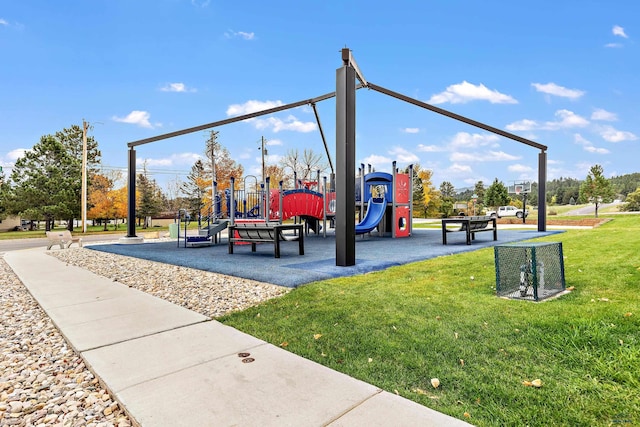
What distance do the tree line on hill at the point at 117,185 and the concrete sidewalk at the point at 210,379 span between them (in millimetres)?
12086

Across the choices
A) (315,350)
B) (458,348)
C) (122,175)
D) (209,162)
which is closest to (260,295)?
(315,350)

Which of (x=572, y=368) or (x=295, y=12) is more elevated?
(x=295, y=12)

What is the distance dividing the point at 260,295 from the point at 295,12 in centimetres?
1194

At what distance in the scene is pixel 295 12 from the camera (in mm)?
13477

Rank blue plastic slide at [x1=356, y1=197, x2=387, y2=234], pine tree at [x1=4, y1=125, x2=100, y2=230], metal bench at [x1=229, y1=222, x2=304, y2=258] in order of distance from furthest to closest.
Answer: pine tree at [x1=4, y1=125, x2=100, y2=230], blue plastic slide at [x1=356, y1=197, x2=387, y2=234], metal bench at [x1=229, y1=222, x2=304, y2=258]

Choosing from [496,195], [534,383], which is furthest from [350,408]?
[496,195]

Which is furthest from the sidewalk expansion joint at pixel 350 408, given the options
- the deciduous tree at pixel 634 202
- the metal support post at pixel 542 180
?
the deciduous tree at pixel 634 202

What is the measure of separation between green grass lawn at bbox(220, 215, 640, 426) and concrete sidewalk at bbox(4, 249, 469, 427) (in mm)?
189

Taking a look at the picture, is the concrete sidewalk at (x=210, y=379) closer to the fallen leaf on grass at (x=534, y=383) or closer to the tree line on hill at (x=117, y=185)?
the fallen leaf on grass at (x=534, y=383)

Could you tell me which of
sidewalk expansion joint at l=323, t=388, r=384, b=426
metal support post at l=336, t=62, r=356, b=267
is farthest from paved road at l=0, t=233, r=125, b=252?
sidewalk expansion joint at l=323, t=388, r=384, b=426

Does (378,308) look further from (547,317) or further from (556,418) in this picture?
(556,418)

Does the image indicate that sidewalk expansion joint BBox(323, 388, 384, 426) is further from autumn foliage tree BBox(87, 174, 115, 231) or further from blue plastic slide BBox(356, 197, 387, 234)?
autumn foliage tree BBox(87, 174, 115, 231)

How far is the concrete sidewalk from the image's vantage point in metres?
2.03

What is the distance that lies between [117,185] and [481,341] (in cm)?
4839
